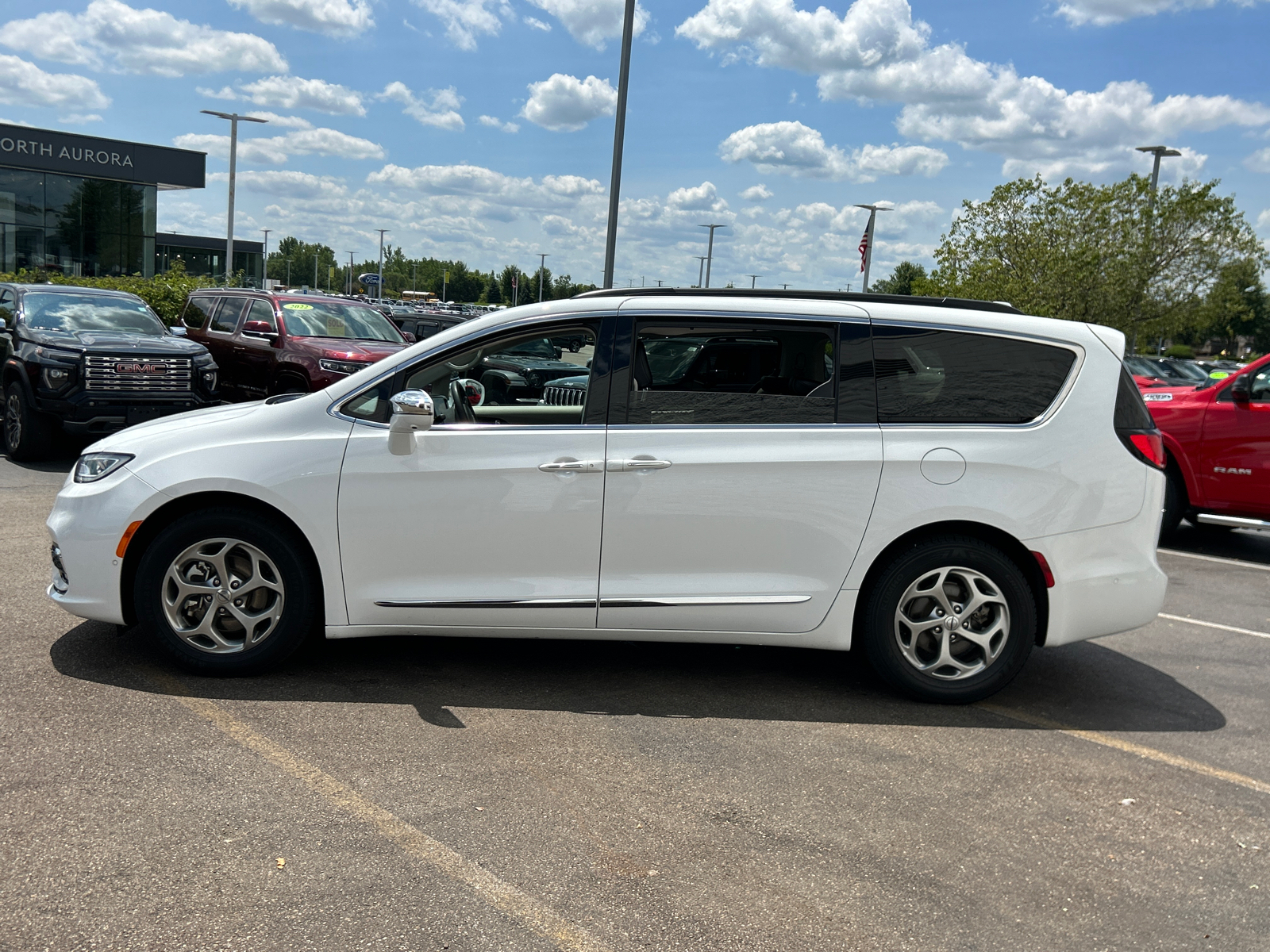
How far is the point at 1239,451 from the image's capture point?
896 cm

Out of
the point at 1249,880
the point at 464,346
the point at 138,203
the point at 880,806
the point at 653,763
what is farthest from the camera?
the point at 138,203

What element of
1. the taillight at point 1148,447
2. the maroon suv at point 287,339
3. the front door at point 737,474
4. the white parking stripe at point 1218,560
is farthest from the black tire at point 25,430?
the white parking stripe at point 1218,560

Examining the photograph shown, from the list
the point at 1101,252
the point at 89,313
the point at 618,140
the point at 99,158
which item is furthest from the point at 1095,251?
the point at 99,158

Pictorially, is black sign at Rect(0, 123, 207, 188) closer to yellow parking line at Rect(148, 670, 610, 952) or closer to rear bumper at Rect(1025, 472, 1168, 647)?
yellow parking line at Rect(148, 670, 610, 952)

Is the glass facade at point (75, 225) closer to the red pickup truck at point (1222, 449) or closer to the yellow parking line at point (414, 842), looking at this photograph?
the red pickup truck at point (1222, 449)

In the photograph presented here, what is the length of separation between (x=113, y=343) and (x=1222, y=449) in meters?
10.4

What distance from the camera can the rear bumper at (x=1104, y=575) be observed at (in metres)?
4.77

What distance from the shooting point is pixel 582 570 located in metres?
4.68

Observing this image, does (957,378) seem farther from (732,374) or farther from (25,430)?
(25,430)

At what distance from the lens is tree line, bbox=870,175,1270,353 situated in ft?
101

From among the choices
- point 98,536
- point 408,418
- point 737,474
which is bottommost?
point 98,536

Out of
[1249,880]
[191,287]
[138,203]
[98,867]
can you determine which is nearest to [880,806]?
[1249,880]

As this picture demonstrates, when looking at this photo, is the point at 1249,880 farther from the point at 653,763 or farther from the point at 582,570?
the point at 582,570

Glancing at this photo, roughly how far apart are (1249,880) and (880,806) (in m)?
1.13
